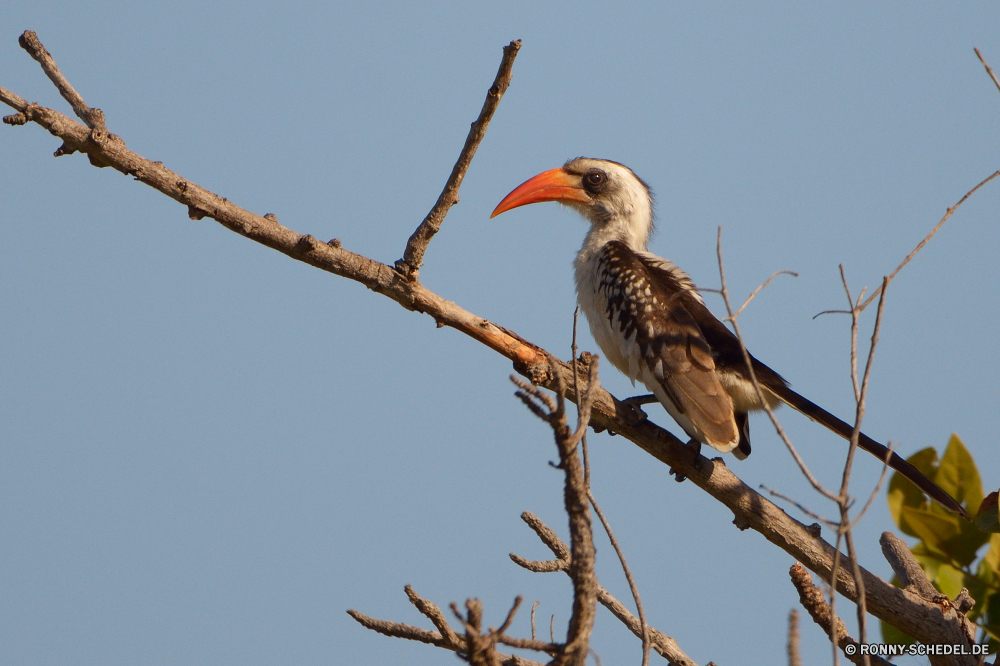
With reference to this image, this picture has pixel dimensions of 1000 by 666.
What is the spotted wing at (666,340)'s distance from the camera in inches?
145

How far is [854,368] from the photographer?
96.3 inches

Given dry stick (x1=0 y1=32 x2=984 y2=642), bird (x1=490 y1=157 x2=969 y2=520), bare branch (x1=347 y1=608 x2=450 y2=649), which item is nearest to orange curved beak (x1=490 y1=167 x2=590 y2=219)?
bird (x1=490 y1=157 x2=969 y2=520)

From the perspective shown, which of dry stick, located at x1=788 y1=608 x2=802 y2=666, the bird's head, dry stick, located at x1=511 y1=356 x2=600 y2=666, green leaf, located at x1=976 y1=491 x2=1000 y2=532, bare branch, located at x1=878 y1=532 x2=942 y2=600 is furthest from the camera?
the bird's head

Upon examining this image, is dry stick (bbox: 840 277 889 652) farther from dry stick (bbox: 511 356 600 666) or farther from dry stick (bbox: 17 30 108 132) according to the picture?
dry stick (bbox: 17 30 108 132)

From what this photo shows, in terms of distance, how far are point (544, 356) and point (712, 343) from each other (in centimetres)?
120

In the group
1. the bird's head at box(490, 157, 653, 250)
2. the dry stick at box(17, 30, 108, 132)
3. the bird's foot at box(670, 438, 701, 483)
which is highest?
the bird's head at box(490, 157, 653, 250)

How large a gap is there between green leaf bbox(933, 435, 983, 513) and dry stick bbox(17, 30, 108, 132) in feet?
13.3

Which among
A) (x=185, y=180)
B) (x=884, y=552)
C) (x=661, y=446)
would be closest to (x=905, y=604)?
(x=884, y=552)

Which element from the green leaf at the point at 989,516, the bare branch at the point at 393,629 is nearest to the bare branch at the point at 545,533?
the bare branch at the point at 393,629

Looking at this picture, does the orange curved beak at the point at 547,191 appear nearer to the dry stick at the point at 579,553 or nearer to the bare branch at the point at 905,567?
the bare branch at the point at 905,567

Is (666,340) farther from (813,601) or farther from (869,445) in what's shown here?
(813,601)

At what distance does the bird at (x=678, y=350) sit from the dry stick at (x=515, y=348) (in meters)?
0.20

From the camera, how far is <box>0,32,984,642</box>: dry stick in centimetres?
294

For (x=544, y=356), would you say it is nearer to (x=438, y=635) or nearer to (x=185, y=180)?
(x=438, y=635)
